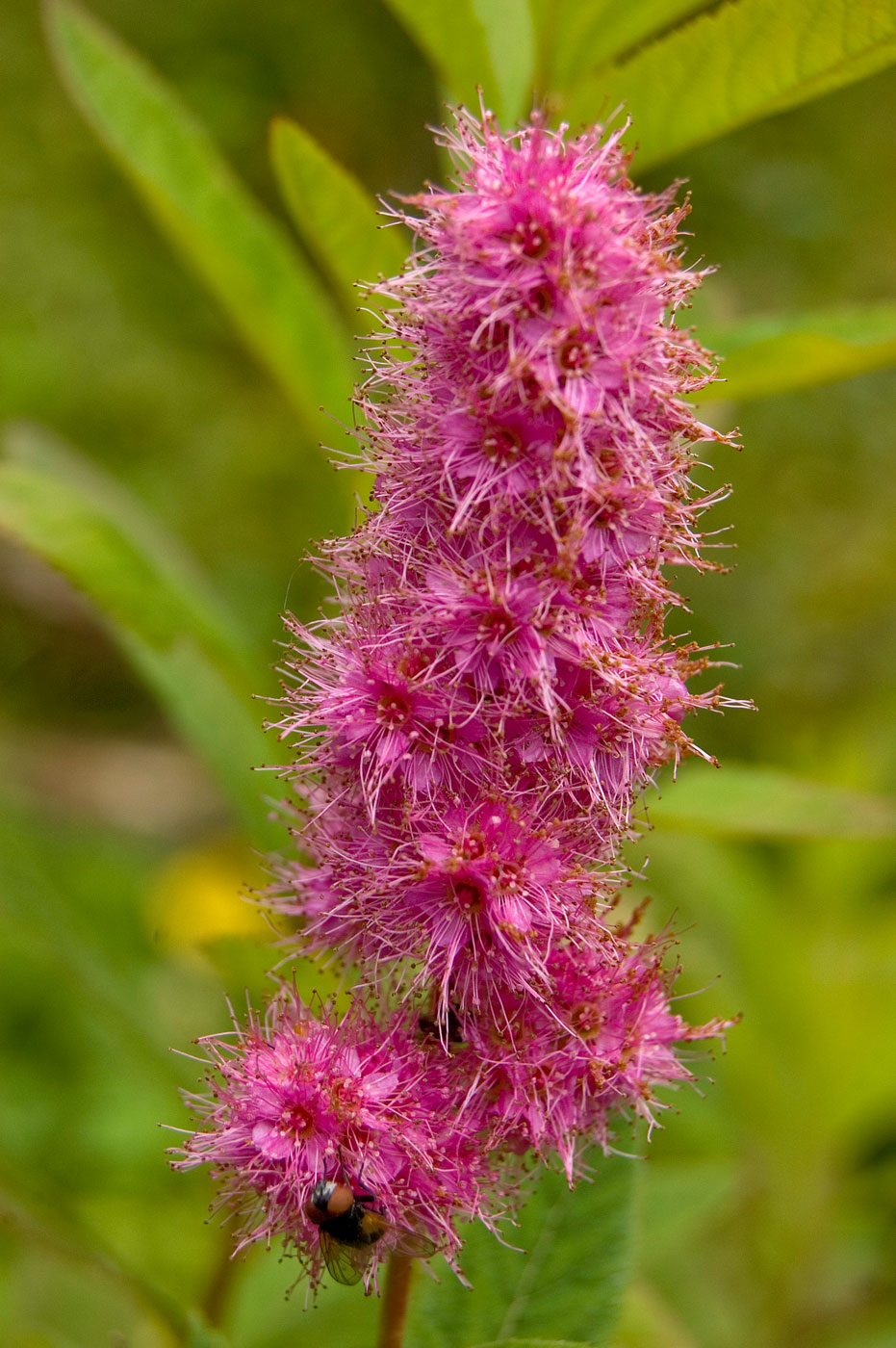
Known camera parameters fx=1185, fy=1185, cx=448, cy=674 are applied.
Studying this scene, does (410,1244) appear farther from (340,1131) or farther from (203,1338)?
(203,1338)

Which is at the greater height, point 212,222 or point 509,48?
point 509,48

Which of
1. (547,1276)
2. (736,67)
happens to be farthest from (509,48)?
(547,1276)

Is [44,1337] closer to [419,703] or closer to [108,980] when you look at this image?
[108,980]

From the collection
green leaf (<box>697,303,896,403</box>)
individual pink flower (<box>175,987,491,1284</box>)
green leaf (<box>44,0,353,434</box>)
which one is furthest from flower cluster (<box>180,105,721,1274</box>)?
green leaf (<box>44,0,353,434</box>)

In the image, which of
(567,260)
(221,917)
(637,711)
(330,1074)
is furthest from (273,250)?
(221,917)

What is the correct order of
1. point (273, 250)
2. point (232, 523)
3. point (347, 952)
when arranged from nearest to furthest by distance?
1. point (347, 952)
2. point (273, 250)
3. point (232, 523)

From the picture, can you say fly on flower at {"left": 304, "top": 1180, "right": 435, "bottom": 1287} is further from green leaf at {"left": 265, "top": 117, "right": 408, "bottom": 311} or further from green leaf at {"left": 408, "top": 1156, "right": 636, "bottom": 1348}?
green leaf at {"left": 265, "top": 117, "right": 408, "bottom": 311}

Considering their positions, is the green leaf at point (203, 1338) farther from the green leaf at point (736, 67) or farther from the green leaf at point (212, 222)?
the green leaf at point (736, 67)
